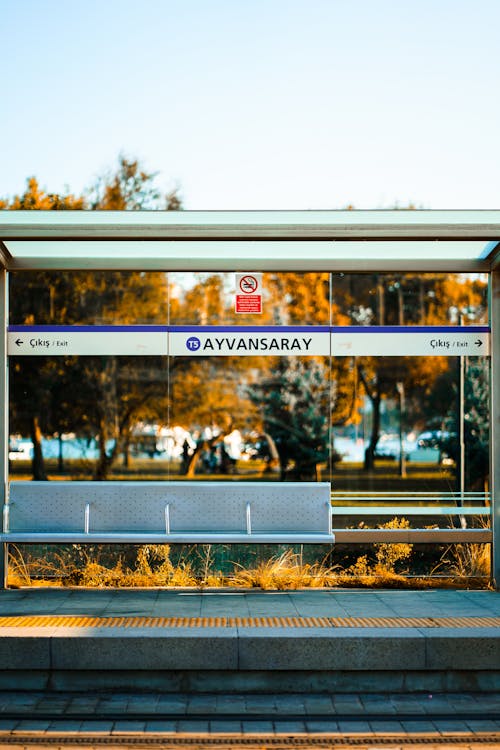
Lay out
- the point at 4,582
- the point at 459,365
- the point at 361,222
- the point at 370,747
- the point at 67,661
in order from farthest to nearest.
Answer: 1. the point at 459,365
2. the point at 4,582
3. the point at 361,222
4. the point at 67,661
5. the point at 370,747

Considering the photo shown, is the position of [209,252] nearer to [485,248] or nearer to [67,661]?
[485,248]

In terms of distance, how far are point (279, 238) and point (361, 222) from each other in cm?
74

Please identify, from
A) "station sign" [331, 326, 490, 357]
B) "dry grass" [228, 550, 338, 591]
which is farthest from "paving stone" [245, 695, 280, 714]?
"station sign" [331, 326, 490, 357]

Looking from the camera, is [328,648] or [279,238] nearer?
[328,648]

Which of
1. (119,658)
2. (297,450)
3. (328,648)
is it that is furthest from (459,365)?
(119,658)

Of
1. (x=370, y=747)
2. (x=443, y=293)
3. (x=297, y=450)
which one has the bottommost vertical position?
(x=370, y=747)

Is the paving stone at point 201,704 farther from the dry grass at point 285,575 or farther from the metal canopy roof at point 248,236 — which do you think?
the metal canopy roof at point 248,236

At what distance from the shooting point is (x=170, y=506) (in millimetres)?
9008

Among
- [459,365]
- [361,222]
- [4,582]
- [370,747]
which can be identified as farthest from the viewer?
[459,365]

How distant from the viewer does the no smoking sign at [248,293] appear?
935 centimetres

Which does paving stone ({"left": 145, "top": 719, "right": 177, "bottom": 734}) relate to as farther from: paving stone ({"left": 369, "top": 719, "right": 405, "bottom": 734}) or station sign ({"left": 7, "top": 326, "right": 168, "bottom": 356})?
station sign ({"left": 7, "top": 326, "right": 168, "bottom": 356})

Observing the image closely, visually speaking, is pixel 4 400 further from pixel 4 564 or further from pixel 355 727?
pixel 355 727

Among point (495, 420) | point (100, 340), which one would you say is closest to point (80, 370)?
point (100, 340)

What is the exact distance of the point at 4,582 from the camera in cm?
874
